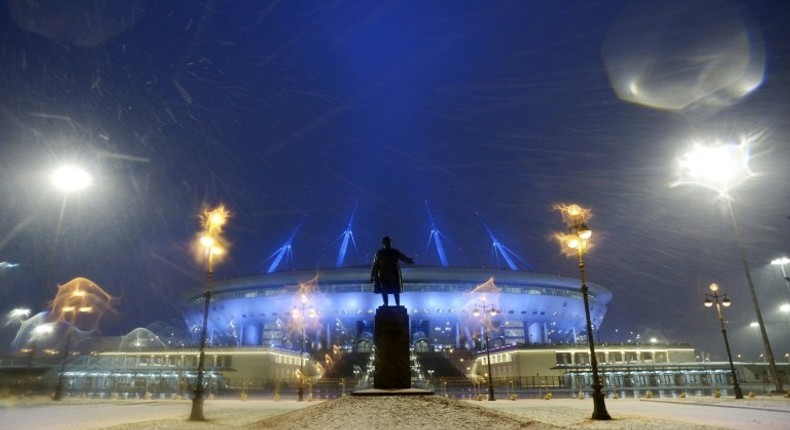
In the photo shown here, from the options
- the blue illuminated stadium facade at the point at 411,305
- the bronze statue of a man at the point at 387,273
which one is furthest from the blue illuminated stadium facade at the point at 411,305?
the bronze statue of a man at the point at 387,273

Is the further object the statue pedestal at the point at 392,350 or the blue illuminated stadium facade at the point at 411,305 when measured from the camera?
the blue illuminated stadium facade at the point at 411,305

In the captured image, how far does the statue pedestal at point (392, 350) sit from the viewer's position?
1263 centimetres

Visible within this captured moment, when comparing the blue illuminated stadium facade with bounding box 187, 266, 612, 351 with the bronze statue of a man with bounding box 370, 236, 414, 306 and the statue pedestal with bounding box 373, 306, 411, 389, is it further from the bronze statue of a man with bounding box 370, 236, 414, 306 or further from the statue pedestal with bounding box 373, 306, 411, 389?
the statue pedestal with bounding box 373, 306, 411, 389

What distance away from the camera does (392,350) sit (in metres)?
12.9

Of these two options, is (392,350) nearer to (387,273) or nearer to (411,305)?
(387,273)

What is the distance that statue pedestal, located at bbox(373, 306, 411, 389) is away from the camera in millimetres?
12633

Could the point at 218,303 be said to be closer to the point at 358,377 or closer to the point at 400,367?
the point at 358,377

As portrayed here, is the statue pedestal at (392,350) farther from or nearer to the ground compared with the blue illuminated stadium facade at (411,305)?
nearer to the ground

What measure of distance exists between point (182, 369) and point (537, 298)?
61.2 meters

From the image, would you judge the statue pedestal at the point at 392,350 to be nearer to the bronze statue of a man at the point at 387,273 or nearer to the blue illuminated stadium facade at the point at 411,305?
the bronze statue of a man at the point at 387,273

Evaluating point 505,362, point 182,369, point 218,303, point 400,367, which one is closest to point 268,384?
point 182,369

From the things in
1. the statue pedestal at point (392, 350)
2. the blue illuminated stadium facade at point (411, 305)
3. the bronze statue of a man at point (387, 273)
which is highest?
the blue illuminated stadium facade at point (411, 305)

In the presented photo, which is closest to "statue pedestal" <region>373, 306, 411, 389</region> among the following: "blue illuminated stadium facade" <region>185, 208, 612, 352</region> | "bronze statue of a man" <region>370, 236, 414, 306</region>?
"bronze statue of a man" <region>370, 236, 414, 306</region>

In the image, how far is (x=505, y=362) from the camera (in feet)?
188
